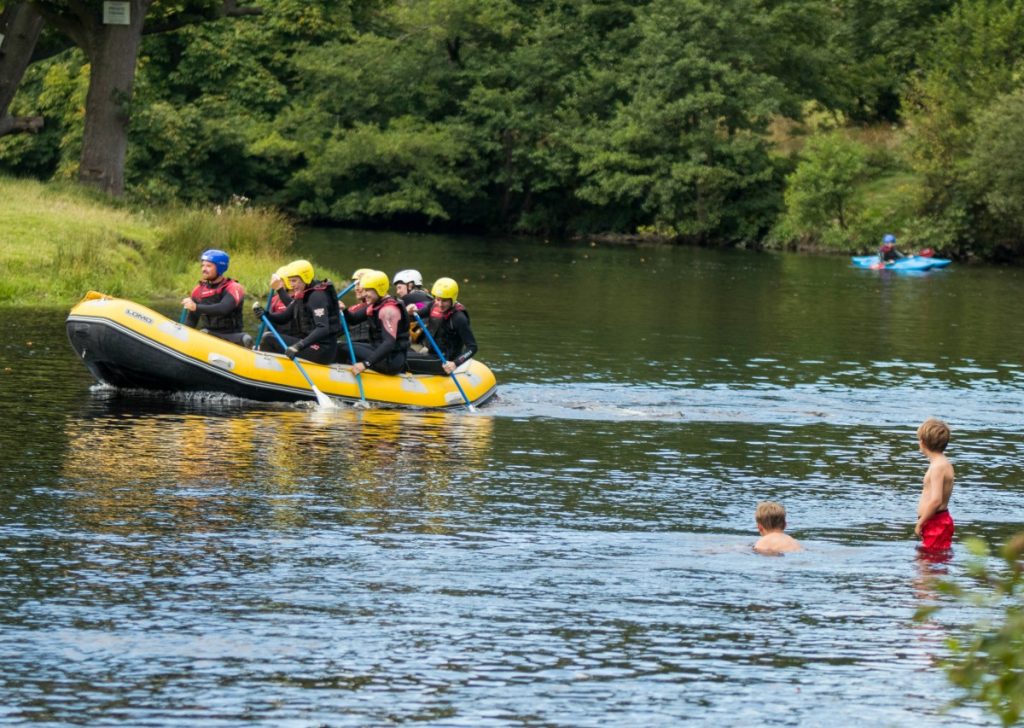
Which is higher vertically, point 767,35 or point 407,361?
point 767,35

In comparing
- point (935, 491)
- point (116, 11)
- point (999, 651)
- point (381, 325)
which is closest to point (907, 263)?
point (116, 11)

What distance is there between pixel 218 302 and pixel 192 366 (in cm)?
87

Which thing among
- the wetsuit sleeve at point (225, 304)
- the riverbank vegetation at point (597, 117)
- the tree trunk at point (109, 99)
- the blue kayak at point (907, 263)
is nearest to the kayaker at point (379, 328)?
the wetsuit sleeve at point (225, 304)

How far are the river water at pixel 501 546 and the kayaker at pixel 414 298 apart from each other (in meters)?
1.35

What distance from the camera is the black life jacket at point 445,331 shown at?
19.1 metres

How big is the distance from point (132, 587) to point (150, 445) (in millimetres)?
5132

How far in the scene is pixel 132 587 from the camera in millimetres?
10180

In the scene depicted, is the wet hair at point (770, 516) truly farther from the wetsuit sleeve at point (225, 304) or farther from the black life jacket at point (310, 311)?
the wetsuit sleeve at point (225, 304)

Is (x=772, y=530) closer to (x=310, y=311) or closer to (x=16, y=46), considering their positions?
(x=310, y=311)

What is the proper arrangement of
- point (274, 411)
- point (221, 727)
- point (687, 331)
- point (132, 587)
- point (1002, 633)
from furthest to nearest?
point (687, 331), point (274, 411), point (132, 587), point (221, 727), point (1002, 633)

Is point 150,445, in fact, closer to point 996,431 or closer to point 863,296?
point 996,431

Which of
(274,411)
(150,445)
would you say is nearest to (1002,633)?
(150,445)

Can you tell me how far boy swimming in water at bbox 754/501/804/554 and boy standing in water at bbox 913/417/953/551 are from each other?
97 centimetres

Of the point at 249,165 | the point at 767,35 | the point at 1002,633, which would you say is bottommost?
the point at 1002,633
